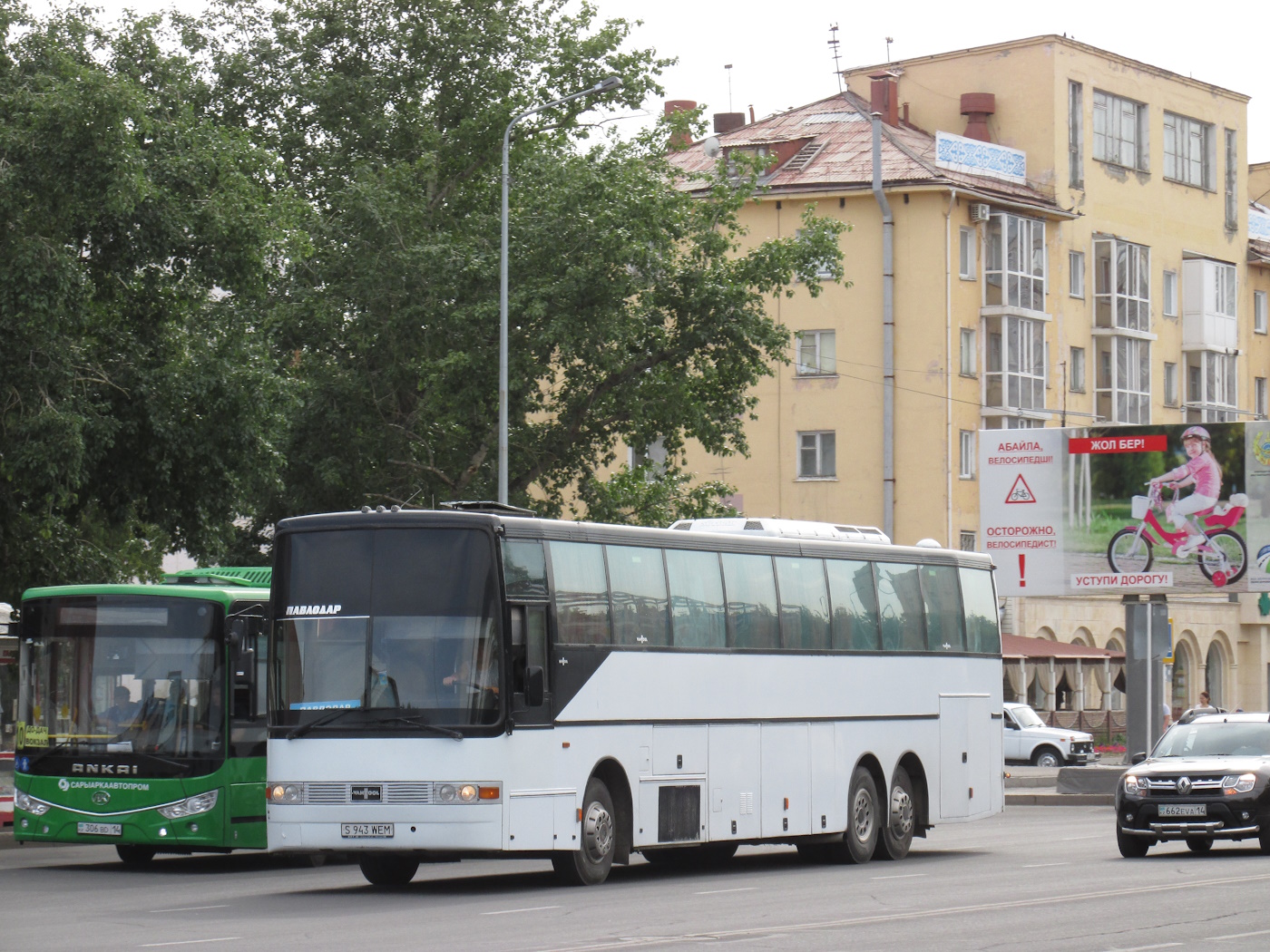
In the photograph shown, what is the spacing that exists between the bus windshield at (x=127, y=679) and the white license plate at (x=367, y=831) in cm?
398

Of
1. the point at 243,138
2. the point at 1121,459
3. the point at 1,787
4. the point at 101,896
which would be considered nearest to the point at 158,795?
the point at 101,896

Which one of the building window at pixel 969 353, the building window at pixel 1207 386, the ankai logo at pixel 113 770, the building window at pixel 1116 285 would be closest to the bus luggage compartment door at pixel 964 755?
the ankai logo at pixel 113 770

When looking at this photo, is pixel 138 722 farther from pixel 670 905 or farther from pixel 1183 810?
pixel 1183 810

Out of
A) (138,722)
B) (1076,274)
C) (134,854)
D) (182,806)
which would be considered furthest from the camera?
(1076,274)

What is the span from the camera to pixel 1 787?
24078mm

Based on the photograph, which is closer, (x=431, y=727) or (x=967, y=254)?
(x=431, y=727)

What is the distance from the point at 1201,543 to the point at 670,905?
2415 centimetres

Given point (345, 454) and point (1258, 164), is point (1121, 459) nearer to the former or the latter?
point (345, 454)

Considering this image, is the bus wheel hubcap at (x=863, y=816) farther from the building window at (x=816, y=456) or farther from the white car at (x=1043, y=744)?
the building window at (x=816, y=456)

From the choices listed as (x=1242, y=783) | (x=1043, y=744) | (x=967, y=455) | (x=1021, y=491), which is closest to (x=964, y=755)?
(x=1242, y=783)

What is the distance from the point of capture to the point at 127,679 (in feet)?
68.3

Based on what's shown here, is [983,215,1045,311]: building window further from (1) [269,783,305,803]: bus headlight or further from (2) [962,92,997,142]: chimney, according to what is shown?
(1) [269,783,305,803]: bus headlight

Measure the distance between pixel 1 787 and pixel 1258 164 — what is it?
222ft

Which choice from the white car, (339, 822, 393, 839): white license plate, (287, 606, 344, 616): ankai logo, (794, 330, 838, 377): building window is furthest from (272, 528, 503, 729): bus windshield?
(794, 330, 838, 377): building window
